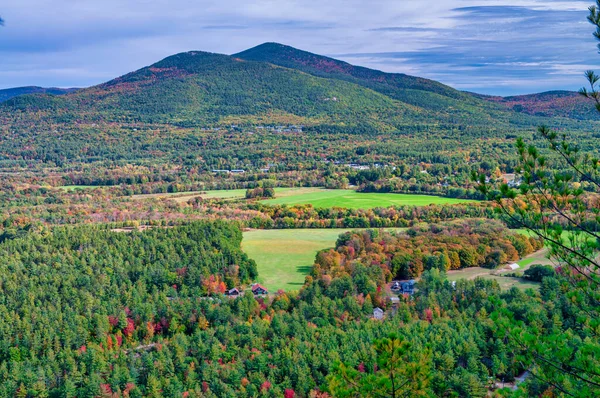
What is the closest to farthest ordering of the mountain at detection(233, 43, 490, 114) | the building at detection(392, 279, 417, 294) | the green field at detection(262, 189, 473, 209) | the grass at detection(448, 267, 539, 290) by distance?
the grass at detection(448, 267, 539, 290) → the building at detection(392, 279, 417, 294) → the green field at detection(262, 189, 473, 209) → the mountain at detection(233, 43, 490, 114)

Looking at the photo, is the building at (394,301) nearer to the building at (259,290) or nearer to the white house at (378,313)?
the white house at (378,313)

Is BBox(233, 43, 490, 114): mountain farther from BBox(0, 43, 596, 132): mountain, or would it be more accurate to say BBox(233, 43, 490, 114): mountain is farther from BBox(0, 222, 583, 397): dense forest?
BBox(0, 222, 583, 397): dense forest

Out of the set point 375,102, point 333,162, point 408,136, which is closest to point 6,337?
point 333,162

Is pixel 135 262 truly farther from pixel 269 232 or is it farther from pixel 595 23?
pixel 595 23

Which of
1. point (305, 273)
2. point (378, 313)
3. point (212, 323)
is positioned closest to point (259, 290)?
point (305, 273)

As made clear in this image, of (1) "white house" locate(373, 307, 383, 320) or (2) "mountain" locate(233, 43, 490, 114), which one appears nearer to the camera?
(1) "white house" locate(373, 307, 383, 320)

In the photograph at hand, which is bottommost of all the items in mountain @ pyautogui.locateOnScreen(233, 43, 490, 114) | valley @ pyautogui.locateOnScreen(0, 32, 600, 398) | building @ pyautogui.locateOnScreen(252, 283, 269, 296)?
building @ pyautogui.locateOnScreen(252, 283, 269, 296)

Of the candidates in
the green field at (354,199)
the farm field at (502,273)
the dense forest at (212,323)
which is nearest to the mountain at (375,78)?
the green field at (354,199)

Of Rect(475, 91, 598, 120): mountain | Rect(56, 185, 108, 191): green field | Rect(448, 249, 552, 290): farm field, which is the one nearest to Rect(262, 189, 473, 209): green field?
A: Rect(448, 249, 552, 290): farm field
